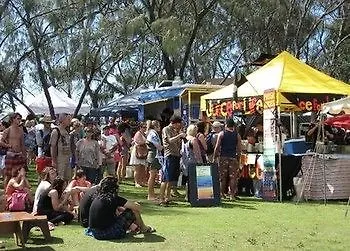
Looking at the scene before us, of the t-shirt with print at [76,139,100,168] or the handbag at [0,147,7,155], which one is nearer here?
the handbag at [0,147,7,155]

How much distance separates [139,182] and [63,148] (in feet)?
14.7

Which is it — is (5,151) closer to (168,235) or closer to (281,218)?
(168,235)

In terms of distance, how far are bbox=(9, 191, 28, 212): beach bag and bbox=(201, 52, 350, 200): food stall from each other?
5.54 m

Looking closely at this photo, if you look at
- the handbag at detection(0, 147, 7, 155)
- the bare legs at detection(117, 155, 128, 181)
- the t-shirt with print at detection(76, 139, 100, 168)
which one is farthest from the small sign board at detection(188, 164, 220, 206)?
the bare legs at detection(117, 155, 128, 181)

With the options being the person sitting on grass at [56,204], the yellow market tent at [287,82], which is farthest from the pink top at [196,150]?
the person sitting on grass at [56,204]

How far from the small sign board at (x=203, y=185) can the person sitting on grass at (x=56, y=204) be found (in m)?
2.81

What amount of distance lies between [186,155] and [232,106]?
3197mm

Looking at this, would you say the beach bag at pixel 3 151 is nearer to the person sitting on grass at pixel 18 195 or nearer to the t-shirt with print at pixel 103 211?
the person sitting on grass at pixel 18 195

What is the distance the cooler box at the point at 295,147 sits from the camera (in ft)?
43.2

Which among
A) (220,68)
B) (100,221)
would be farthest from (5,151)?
(220,68)

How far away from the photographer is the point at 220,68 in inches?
1695

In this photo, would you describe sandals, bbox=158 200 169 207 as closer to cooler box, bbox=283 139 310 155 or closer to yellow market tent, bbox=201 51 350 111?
cooler box, bbox=283 139 310 155

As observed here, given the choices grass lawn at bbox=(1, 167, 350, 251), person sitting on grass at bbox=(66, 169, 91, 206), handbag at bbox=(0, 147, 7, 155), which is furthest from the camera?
handbag at bbox=(0, 147, 7, 155)

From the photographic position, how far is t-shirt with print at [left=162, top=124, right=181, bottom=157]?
11.4 meters
